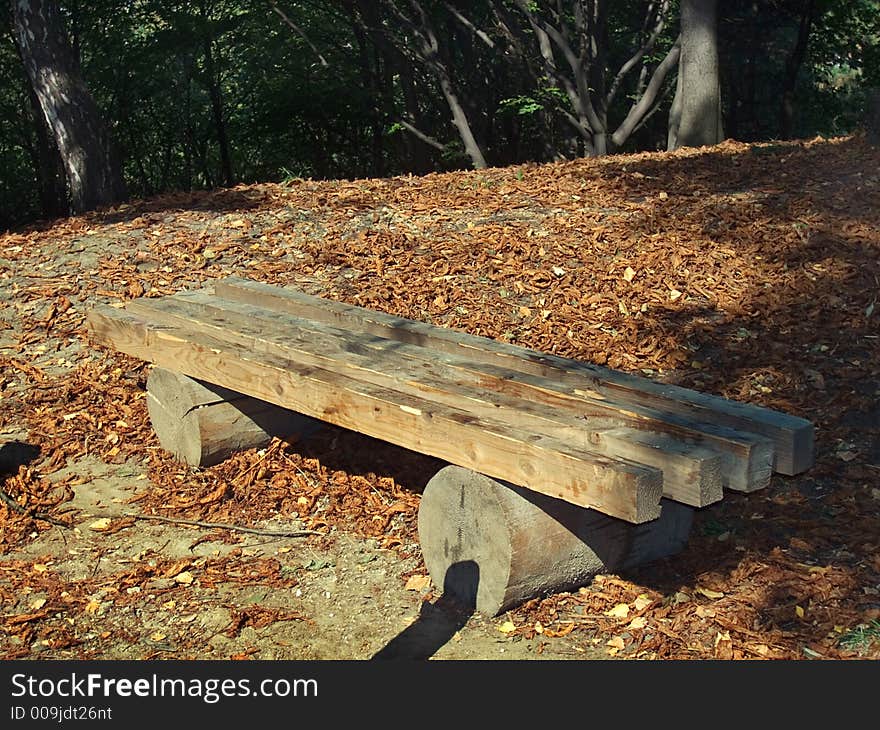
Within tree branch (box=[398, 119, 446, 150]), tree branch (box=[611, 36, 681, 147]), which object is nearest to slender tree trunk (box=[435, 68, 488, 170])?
tree branch (box=[398, 119, 446, 150])

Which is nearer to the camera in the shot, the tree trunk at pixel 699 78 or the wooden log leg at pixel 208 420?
the wooden log leg at pixel 208 420

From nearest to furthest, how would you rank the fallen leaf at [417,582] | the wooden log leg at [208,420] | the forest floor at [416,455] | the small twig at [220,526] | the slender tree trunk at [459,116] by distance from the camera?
the forest floor at [416,455], the fallen leaf at [417,582], the small twig at [220,526], the wooden log leg at [208,420], the slender tree trunk at [459,116]

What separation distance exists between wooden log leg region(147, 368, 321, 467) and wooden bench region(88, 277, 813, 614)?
0.6 inches

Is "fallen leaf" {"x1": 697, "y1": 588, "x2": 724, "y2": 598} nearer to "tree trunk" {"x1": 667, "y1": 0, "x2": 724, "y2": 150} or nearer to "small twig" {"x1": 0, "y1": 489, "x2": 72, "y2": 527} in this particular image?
"small twig" {"x1": 0, "y1": 489, "x2": 72, "y2": 527}

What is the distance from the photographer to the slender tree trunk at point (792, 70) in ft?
52.1

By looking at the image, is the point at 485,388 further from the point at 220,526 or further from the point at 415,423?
the point at 220,526

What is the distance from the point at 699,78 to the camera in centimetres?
1148

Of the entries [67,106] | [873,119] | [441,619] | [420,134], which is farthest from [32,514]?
[420,134]

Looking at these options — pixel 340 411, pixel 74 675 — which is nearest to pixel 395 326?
pixel 340 411

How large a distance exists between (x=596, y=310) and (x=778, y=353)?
43.5 inches

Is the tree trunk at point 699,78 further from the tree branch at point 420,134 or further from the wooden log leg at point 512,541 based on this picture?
the wooden log leg at point 512,541

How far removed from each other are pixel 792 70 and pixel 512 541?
47.7ft

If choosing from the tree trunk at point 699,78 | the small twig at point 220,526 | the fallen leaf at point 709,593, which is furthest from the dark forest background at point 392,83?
the fallen leaf at point 709,593

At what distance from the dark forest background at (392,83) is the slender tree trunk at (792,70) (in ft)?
0.11
